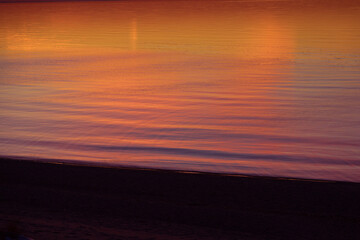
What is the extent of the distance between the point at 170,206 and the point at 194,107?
8.55 ft

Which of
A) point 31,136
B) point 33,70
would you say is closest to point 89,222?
point 31,136

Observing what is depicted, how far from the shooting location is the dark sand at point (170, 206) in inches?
83.8

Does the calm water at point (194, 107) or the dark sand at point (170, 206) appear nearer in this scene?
the dark sand at point (170, 206)

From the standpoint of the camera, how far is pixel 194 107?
16.1ft

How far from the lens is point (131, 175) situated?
9.07 ft

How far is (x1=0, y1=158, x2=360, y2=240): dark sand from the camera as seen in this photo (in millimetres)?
2129

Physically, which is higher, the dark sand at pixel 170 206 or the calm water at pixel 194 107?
the calm water at pixel 194 107

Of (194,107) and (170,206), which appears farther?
(194,107)

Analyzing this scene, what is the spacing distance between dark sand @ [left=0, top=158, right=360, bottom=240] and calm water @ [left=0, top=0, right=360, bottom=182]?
0.51 meters

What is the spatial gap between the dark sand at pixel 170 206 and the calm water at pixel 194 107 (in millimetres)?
512

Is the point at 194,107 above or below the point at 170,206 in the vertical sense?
above

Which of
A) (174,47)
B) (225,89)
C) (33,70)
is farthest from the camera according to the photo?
(174,47)

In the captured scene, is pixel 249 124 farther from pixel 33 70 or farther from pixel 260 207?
pixel 33 70

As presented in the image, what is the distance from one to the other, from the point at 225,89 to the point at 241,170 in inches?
108
